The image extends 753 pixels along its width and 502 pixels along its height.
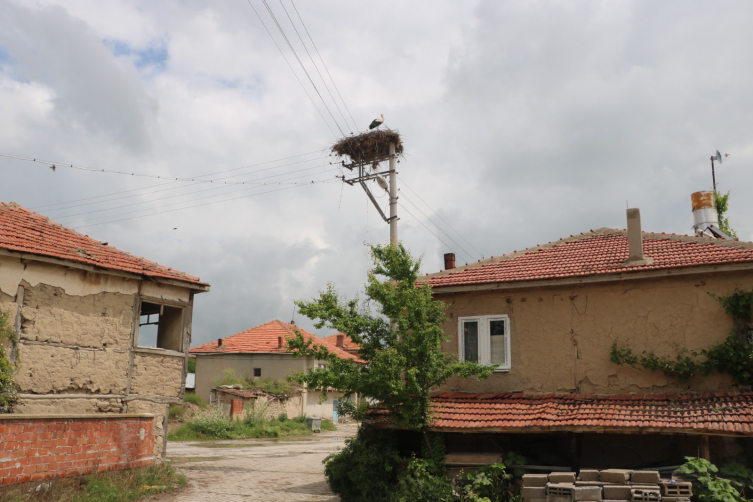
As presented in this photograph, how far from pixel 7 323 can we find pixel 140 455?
404cm

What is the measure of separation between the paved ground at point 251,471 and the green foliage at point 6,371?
3632 mm

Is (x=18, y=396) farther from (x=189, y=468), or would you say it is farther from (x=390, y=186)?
(x=390, y=186)

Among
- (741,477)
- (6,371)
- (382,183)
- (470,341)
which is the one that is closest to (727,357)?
(741,477)

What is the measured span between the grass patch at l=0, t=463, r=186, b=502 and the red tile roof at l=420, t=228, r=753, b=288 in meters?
7.74

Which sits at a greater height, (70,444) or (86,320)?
(86,320)

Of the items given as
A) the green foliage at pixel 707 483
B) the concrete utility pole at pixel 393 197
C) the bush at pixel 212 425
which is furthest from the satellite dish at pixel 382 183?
the bush at pixel 212 425

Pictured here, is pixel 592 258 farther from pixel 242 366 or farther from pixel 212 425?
pixel 242 366

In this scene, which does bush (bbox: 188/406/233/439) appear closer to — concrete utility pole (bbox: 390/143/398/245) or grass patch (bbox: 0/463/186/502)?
grass patch (bbox: 0/463/186/502)

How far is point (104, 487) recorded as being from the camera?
12102 mm

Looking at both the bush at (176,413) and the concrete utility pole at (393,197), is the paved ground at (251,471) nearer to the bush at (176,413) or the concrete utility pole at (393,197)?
the bush at (176,413)

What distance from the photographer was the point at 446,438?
527 inches

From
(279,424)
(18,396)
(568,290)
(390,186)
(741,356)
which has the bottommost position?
(279,424)

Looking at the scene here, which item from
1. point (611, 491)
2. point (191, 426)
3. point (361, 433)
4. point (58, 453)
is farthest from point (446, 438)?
point (191, 426)

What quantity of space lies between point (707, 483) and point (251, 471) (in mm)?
12376
